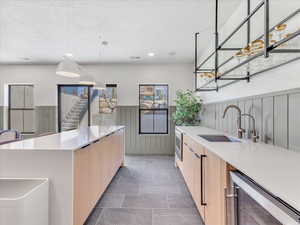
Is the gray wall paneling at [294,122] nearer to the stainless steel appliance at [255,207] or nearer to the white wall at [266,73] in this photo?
the white wall at [266,73]

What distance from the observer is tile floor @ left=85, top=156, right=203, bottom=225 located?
2.13 metres

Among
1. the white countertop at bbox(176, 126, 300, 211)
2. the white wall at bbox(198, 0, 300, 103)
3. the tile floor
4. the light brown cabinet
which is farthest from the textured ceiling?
the tile floor

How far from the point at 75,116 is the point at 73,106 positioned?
0.35 m

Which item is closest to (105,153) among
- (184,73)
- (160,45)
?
(160,45)

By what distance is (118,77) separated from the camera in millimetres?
5680

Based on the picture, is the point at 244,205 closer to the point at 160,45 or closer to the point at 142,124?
the point at 160,45

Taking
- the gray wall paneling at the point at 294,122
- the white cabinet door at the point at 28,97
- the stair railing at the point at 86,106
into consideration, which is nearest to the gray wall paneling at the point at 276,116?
the gray wall paneling at the point at 294,122

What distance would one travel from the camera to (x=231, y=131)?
2.79 meters

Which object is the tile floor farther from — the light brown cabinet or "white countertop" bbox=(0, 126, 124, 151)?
"white countertop" bbox=(0, 126, 124, 151)

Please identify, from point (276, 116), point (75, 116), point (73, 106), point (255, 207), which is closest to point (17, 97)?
point (73, 106)

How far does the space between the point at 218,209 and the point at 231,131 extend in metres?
1.60

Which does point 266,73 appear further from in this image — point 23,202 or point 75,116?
point 75,116

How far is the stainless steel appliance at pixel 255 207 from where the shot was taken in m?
0.71

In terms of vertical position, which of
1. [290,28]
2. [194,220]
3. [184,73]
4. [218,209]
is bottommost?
[194,220]
